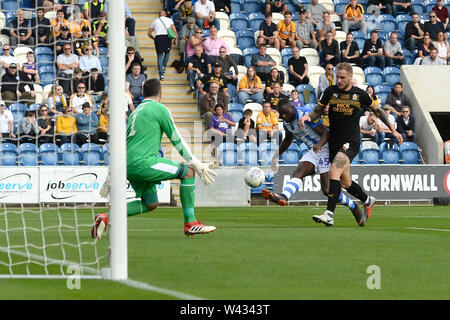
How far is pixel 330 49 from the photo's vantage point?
88.0 ft

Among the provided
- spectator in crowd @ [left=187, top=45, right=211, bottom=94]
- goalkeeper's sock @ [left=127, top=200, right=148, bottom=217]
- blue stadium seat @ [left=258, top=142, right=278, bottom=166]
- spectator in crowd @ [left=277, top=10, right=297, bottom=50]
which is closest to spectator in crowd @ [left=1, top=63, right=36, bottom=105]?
goalkeeper's sock @ [left=127, top=200, right=148, bottom=217]

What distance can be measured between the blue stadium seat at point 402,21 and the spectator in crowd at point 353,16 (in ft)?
4.30

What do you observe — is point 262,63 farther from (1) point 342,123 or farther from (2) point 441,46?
(1) point 342,123

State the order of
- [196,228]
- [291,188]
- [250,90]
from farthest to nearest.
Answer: [250,90]
[291,188]
[196,228]

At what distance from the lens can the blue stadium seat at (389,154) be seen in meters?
25.0

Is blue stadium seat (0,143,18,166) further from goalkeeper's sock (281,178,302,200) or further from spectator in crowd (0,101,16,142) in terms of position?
goalkeeper's sock (281,178,302,200)

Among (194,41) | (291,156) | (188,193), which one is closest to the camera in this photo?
(188,193)

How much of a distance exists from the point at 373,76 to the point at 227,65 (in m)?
4.90

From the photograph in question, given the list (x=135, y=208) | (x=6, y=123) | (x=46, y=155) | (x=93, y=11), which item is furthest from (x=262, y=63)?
(x=135, y=208)

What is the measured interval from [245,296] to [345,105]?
7.51 metres

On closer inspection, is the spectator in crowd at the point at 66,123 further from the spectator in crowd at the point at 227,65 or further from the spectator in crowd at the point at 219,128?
the spectator in crowd at the point at 227,65

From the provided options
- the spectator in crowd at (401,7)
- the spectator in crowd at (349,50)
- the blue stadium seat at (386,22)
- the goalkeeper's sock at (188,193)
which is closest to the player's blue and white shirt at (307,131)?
the goalkeeper's sock at (188,193)

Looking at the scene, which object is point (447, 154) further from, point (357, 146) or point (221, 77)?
point (357, 146)
